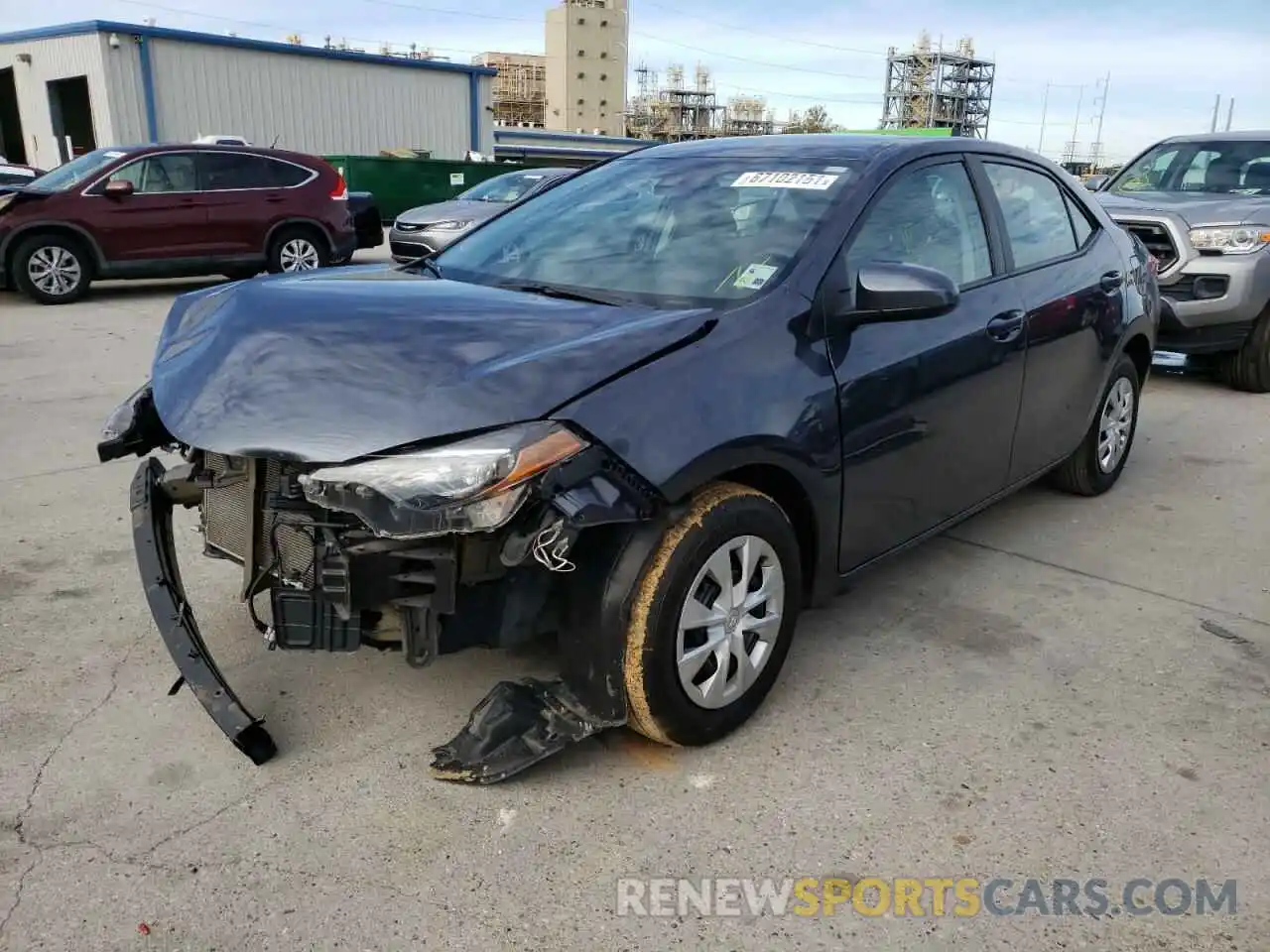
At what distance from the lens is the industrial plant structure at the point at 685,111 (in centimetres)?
11744

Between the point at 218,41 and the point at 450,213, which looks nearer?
the point at 450,213

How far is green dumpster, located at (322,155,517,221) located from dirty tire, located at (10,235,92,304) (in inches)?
443

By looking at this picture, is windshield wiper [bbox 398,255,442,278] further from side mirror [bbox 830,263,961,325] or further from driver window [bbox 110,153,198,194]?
driver window [bbox 110,153,198,194]

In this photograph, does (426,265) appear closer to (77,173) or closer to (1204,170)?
(1204,170)

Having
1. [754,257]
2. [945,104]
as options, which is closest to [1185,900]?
[754,257]

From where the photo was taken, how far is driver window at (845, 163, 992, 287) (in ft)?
10.6

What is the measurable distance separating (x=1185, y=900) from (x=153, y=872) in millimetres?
2342

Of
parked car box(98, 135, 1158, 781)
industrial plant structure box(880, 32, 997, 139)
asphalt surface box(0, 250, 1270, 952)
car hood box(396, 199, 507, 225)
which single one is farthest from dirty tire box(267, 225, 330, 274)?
industrial plant structure box(880, 32, 997, 139)

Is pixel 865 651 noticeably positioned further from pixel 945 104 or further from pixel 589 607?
pixel 945 104

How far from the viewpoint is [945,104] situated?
9538 cm

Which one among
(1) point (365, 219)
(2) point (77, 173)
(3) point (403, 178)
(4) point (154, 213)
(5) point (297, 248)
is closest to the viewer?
(2) point (77, 173)

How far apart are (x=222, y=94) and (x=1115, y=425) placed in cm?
2712

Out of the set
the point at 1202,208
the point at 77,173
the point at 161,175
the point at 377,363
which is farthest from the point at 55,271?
the point at 1202,208

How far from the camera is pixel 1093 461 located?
4898mm
